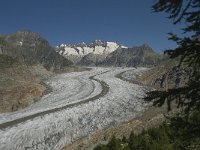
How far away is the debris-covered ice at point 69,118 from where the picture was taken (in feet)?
111

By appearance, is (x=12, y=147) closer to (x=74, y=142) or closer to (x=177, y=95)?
(x=74, y=142)

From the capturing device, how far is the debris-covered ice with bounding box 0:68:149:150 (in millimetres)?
33750

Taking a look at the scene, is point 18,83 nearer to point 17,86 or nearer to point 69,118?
point 17,86

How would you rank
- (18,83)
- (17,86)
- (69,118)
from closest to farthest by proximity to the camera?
(69,118)
(17,86)
(18,83)

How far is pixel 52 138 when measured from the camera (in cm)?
3472

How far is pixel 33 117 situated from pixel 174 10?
34080mm

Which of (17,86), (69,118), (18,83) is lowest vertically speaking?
(69,118)

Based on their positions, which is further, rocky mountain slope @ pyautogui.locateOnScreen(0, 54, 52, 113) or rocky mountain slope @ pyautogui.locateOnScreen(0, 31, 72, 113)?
rocky mountain slope @ pyautogui.locateOnScreen(0, 31, 72, 113)

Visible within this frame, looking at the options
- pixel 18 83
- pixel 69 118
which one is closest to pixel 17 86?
pixel 18 83

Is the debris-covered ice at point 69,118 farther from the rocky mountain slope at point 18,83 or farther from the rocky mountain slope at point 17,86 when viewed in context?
the rocky mountain slope at point 18,83

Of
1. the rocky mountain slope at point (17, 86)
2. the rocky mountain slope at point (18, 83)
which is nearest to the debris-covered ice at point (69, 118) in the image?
the rocky mountain slope at point (17, 86)

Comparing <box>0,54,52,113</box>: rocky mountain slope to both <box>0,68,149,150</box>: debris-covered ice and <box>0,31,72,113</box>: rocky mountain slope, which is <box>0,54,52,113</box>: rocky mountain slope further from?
<box>0,68,149,150</box>: debris-covered ice

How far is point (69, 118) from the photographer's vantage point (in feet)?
135

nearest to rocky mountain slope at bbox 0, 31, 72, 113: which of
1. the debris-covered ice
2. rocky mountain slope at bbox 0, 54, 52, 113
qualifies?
rocky mountain slope at bbox 0, 54, 52, 113
